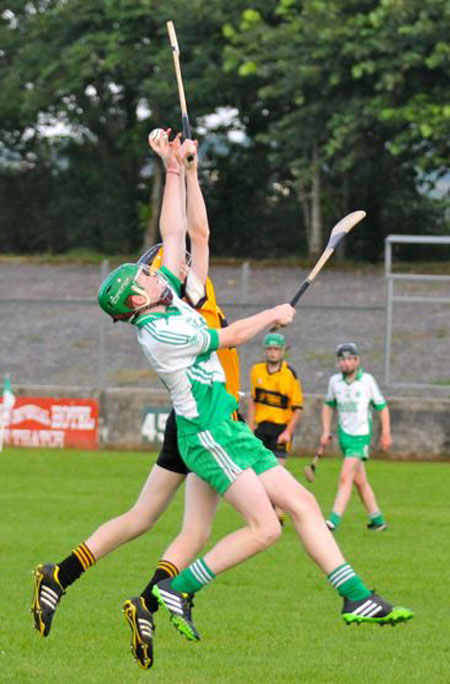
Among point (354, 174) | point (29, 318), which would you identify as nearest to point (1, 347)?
point (29, 318)

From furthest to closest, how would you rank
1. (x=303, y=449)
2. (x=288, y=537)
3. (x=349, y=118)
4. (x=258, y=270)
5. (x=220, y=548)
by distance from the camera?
1. (x=258, y=270)
2. (x=349, y=118)
3. (x=303, y=449)
4. (x=288, y=537)
5. (x=220, y=548)

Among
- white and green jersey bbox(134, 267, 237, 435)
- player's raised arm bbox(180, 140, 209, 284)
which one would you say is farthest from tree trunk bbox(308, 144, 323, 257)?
white and green jersey bbox(134, 267, 237, 435)

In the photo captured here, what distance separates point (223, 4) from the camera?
118ft

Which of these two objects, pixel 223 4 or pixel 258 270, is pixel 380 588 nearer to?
pixel 258 270

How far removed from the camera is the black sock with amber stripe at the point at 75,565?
8766mm

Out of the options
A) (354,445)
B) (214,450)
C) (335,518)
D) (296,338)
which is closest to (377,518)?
(335,518)

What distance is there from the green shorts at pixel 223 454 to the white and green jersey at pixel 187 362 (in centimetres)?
6

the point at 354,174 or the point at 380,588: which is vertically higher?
the point at 354,174

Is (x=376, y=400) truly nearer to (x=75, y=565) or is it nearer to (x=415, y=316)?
(x=75, y=565)

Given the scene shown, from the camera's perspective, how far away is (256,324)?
7855mm

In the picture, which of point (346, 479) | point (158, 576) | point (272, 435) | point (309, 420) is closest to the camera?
point (158, 576)

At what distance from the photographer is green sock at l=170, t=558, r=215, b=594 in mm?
8148

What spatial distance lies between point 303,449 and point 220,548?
53.1 ft

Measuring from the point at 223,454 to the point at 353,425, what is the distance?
29.7 feet
